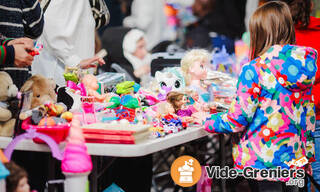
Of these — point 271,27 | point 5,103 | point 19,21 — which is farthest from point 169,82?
point 5,103

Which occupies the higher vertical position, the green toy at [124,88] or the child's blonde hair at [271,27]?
the child's blonde hair at [271,27]

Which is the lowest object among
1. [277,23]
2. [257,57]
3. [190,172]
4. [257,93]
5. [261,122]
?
[190,172]

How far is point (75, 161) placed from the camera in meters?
2.01

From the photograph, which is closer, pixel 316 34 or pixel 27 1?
pixel 27 1

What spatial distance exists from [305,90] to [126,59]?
2464 mm

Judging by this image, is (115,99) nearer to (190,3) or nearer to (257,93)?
(257,93)

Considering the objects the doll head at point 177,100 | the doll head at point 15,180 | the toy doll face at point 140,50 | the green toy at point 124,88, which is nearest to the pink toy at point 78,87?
the green toy at point 124,88

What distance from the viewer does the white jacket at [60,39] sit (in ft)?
10.8

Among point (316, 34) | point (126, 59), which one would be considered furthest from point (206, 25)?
point (316, 34)

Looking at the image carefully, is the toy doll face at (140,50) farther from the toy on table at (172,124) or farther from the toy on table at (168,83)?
the toy on table at (172,124)

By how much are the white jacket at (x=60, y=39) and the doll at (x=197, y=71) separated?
2.40ft

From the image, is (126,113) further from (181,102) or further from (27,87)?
(27,87)

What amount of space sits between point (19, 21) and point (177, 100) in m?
0.98

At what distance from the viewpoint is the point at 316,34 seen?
333 centimetres
